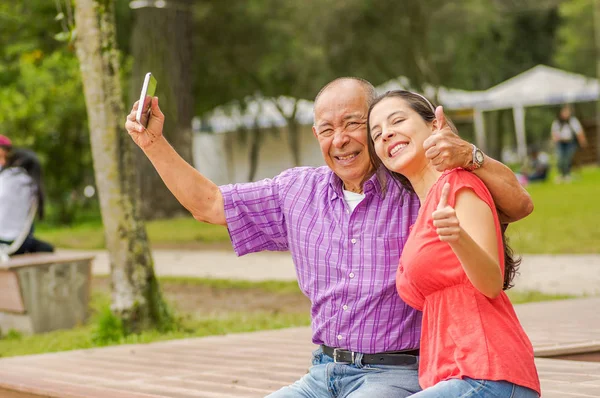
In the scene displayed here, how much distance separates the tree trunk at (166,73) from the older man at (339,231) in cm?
1532

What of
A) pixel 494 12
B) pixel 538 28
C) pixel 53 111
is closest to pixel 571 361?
pixel 53 111

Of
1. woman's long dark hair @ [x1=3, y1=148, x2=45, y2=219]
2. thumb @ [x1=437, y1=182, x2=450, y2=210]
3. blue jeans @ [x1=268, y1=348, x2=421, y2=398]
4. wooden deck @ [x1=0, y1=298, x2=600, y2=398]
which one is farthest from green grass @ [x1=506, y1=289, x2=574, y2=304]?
thumb @ [x1=437, y1=182, x2=450, y2=210]

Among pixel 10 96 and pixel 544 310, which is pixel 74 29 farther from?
pixel 10 96

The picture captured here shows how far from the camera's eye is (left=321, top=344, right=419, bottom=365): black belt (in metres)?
3.22

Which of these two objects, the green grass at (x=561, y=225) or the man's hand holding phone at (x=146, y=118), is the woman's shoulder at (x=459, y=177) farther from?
the green grass at (x=561, y=225)

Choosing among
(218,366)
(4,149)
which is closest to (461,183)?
(218,366)

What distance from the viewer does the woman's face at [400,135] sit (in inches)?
118

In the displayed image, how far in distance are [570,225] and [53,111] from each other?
10.6m

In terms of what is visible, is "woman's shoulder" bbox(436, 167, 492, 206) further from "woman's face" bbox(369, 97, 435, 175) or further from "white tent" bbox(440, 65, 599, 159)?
"white tent" bbox(440, 65, 599, 159)

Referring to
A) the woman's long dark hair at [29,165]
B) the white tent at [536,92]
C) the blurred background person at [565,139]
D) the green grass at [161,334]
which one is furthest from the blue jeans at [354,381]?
the white tent at [536,92]

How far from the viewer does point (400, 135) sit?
3014 millimetres

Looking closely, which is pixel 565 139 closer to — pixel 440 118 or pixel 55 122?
pixel 55 122

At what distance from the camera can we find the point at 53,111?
63.9 feet

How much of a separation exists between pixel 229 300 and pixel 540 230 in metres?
5.43
